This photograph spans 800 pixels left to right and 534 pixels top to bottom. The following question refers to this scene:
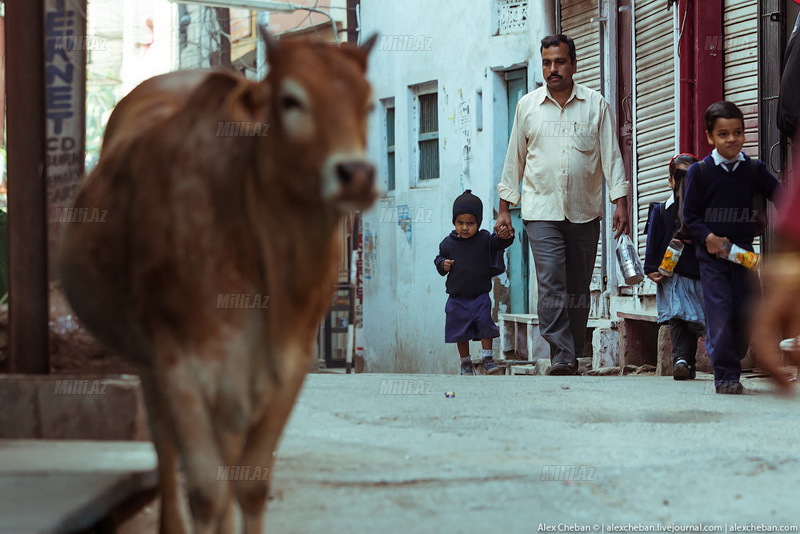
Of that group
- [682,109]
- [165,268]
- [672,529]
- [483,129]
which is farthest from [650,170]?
[165,268]

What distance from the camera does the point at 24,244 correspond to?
15.6 ft

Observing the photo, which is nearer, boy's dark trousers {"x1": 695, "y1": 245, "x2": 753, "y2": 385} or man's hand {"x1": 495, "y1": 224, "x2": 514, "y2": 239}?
boy's dark trousers {"x1": 695, "y1": 245, "x2": 753, "y2": 385}

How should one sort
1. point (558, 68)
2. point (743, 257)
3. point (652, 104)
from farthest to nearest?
point (652, 104) → point (558, 68) → point (743, 257)

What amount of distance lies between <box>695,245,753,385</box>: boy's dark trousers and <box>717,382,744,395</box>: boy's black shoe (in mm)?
26

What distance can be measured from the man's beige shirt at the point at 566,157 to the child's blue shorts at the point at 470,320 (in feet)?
6.09

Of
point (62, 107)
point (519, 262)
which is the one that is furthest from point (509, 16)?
point (62, 107)

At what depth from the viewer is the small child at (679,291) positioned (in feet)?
29.0

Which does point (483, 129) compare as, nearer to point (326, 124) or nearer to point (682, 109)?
point (682, 109)

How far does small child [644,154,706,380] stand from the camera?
884cm

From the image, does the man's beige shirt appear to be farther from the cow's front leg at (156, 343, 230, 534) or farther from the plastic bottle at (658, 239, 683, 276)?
the cow's front leg at (156, 343, 230, 534)

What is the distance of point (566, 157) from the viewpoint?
30.4 ft

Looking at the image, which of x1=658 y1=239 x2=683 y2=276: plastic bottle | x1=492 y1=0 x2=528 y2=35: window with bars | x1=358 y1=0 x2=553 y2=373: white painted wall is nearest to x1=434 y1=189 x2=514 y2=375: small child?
x1=658 y1=239 x2=683 y2=276: plastic bottle

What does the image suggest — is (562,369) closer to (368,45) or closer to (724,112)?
(724,112)

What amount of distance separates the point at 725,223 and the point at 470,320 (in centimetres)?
397
